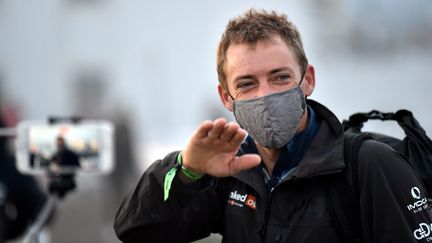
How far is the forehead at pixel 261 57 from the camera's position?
1447mm

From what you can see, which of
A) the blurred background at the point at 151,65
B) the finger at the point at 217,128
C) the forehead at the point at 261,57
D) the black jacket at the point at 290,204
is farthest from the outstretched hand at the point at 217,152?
the blurred background at the point at 151,65

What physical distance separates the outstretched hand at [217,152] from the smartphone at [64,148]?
1232mm

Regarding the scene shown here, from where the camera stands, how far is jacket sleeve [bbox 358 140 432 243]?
4.28ft

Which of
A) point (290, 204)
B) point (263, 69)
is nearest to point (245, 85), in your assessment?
point (263, 69)

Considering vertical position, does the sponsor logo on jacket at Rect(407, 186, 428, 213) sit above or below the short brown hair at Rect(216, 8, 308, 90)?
below

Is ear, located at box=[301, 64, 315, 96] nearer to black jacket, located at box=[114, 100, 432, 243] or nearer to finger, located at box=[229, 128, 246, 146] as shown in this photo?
black jacket, located at box=[114, 100, 432, 243]

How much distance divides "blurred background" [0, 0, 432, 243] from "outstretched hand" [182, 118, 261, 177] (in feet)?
14.7

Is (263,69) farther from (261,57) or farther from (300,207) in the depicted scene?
(300,207)

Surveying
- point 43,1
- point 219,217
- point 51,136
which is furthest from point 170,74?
point 219,217

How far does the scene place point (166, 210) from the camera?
4.87 feet

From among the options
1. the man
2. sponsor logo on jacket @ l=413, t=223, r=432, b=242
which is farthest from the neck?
sponsor logo on jacket @ l=413, t=223, r=432, b=242

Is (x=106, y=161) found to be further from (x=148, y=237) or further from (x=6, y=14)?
(x=6, y=14)

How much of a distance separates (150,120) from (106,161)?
3838 millimetres

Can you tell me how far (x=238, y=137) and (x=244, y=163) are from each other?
74 mm
